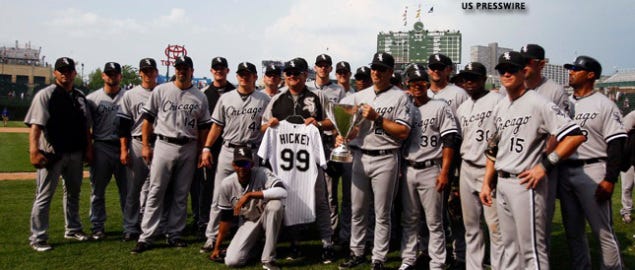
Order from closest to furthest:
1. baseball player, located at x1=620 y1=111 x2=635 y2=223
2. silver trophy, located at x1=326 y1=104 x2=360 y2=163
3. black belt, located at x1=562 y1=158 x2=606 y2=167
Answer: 1. black belt, located at x1=562 y1=158 x2=606 y2=167
2. silver trophy, located at x1=326 y1=104 x2=360 y2=163
3. baseball player, located at x1=620 y1=111 x2=635 y2=223

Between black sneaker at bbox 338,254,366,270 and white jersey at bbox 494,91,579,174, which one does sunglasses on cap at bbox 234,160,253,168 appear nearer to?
black sneaker at bbox 338,254,366,270

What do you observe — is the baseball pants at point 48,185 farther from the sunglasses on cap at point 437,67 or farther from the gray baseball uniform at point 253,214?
the sunglasses on cap at point 437,67

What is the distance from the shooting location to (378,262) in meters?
4.57

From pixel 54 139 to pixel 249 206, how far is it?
239 centimetres

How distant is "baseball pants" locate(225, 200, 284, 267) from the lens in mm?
4766

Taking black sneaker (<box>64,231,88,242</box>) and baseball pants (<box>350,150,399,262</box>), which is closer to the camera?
baseball pants (<box>350,150,399,262</box>)

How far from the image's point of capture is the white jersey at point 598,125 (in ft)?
12.9

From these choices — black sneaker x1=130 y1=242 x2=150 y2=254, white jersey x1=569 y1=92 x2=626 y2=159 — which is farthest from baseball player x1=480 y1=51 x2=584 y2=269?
black sneaker x1=130 y1=242 x2=150 y2=254

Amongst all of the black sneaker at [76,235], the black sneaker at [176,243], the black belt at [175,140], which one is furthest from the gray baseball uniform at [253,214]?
the black sneaker at [76,235]

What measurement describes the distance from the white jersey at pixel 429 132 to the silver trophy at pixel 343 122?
615 millimetres

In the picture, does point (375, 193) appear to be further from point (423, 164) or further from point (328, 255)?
point (328, 255)

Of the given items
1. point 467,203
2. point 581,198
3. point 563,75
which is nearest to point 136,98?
point 467,203

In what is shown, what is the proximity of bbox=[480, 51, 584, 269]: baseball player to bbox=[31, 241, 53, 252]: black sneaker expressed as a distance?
15.7 ft

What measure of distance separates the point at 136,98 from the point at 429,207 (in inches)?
150
